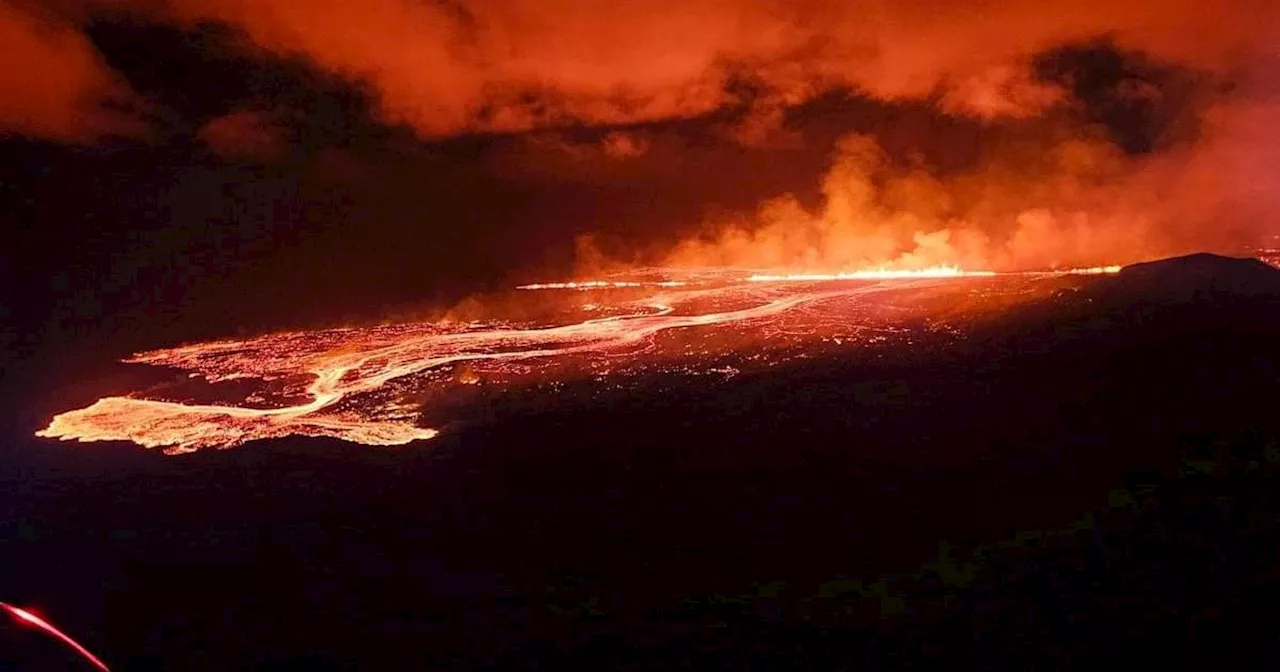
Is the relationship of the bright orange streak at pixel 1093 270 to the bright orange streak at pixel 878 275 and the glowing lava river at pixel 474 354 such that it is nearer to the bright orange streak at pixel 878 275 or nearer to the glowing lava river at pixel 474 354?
the glowing lava river at pixel 474 354

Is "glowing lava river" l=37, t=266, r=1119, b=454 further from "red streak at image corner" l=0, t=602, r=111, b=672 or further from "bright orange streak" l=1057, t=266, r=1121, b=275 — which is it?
"red streak at image corner" l=0, t=602, r=111, b=672

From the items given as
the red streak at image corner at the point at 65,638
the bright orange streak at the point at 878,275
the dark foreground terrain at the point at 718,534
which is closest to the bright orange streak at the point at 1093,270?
the bright orange streak at the point at 878,275

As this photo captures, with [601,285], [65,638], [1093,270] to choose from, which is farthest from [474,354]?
[1093,270]

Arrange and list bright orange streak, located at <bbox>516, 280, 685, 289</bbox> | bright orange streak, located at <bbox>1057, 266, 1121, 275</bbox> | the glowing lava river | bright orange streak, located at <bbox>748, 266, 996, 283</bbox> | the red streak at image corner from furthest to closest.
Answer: bright orange streak, located at <bbox>516, 280, 685, 289</bbox>, bright orange streak, located at <bbox>748, 266, 996, 283</bbox>, bright orange streak, located at <bbox>1057, 266, 1121, 275</bbox>, the glowing lava river, the red streak at image corner

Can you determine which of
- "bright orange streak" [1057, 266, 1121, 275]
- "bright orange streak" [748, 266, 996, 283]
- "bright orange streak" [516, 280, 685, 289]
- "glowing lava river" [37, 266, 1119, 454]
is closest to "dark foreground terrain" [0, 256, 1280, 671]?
"glowing lava river" [37, 266, 1119, 454]

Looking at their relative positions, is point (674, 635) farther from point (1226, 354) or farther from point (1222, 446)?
point (1226, 354)

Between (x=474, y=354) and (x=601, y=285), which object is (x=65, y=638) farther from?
(x=601, y=285)
